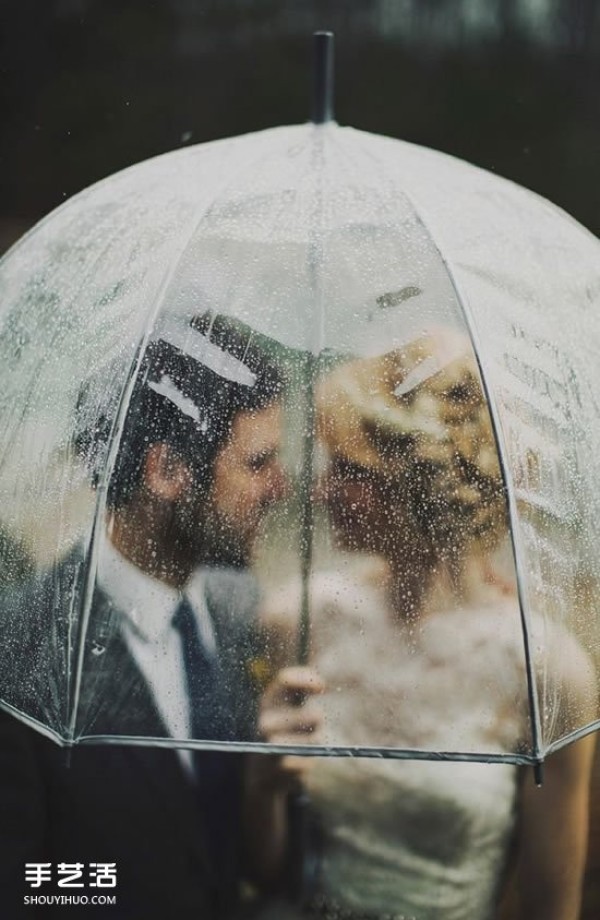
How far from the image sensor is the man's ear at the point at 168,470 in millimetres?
1399

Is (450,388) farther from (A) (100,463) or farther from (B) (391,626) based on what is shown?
(A) (100,463)

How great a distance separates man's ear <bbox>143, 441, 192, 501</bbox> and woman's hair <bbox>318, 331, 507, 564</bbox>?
0.63ft

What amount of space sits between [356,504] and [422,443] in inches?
4.6

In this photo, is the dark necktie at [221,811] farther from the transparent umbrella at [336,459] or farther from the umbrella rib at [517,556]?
the umbrella rib at [517,556]

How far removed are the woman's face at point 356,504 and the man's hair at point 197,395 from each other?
0.43 ft

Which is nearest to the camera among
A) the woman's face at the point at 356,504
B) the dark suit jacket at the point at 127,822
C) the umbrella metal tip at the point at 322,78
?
the woman's face at the point at 356,504

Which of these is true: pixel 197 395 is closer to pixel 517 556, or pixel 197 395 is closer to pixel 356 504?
pixel 356 504

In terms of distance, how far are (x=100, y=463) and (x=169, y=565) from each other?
0.54 ft

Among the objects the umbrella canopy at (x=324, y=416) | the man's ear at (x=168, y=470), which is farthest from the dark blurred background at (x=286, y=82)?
the man's ear at (x=168, y=470)

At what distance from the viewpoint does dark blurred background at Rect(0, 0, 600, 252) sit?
2379 mm

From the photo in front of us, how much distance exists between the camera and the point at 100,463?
1416mm

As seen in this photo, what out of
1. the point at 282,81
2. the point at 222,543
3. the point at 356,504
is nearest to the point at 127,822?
the point at 222,543

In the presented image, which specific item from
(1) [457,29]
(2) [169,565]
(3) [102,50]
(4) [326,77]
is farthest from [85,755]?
(1) [457,29]

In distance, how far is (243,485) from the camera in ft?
4.57
